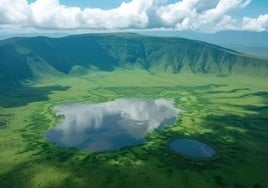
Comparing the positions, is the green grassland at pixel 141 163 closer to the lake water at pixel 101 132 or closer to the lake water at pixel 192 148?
the lake water at pixel 192 148

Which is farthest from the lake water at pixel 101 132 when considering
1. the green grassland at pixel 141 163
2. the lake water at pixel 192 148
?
the lake water at pixel 192 148

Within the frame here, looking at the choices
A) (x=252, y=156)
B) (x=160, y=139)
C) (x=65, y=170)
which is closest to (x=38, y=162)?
(x=65, y=170)

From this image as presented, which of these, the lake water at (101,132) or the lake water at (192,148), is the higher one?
the lake water at (192,148)

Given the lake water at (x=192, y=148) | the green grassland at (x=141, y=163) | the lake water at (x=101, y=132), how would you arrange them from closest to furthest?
the green grassland at (x=141, y=163) → the lake water at (x=192, y=148) → the lake water at (x=101, y=132)

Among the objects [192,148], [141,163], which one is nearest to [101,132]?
[192,148]

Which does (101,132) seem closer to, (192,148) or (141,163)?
(192,148)

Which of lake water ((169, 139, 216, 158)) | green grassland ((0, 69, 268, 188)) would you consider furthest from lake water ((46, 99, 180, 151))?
lake water ((169, 139, 216, 158))

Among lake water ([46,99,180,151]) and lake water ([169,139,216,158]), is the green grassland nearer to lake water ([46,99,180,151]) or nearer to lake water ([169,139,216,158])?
lake water ([169,139,216,158])

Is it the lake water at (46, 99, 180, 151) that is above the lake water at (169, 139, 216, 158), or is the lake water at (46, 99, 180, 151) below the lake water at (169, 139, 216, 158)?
below
